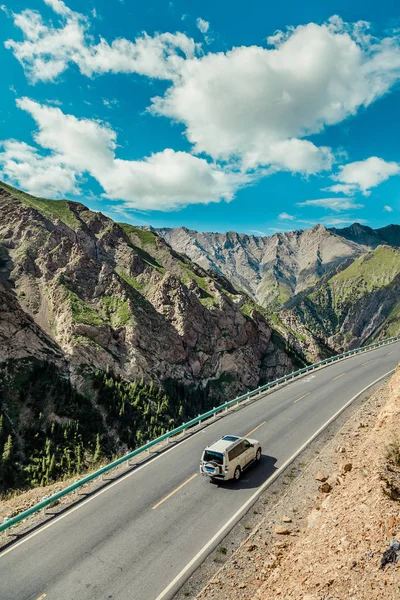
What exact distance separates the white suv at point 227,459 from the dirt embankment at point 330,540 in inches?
113

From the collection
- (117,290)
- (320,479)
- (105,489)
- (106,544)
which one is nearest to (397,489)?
(320,479)

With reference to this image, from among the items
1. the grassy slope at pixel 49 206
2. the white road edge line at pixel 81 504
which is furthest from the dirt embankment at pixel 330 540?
the grassy slope at pixel 49 206

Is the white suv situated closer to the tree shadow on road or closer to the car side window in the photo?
the car side window

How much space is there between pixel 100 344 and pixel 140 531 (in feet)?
215

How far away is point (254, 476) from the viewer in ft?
61.6

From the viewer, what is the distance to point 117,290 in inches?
3679

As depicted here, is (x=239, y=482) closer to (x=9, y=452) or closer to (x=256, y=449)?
(x=256, y=449)

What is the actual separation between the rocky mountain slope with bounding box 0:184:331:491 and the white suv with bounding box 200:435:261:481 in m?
31.6

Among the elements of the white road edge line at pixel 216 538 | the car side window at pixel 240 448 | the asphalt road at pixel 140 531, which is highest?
the car side window at pixel 240 448

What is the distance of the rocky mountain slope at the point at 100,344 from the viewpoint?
52.4 m

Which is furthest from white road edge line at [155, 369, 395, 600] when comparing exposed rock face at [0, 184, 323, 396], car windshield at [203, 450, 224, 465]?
exposed rock face at [0, 184, 323, 396]

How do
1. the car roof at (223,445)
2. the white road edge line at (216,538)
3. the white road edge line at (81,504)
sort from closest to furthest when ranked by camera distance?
1. the white road edge line at (216,538)
2. the white road edge line at (81,504)
3. the car roof at (223,445)

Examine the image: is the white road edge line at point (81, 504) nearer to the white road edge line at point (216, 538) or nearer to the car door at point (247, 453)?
the car door at point (247, 453)

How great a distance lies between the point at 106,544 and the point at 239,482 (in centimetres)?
724
